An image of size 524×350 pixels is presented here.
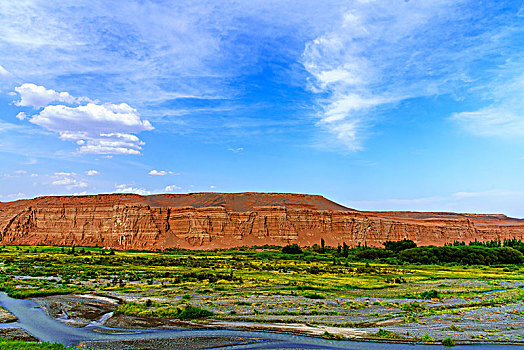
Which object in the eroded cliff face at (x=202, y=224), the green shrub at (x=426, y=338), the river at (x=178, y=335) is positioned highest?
the eroded cliff face at (x=202, y=224)

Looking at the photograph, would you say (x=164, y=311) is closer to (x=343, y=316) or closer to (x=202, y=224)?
(x=343, y=316)

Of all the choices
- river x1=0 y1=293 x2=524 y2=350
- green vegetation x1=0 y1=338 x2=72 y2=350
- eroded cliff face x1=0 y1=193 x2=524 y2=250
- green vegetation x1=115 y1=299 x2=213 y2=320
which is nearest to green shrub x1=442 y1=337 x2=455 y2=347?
river x1=0 y1=293 x2=524 y2=350

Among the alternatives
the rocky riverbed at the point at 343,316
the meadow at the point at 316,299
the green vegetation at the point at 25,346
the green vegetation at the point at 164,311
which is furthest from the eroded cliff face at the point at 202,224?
the green vegetation at the point at 25,346

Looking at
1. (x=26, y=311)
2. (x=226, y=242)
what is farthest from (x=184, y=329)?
(x=226, y=242)

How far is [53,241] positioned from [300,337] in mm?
125337

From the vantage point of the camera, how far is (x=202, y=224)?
379 ft

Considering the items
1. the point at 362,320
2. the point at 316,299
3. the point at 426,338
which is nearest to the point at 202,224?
the point at 316,299

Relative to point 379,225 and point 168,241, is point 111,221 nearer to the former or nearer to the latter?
point 168,241

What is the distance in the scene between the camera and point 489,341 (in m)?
17.4

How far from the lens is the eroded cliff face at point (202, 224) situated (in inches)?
4547

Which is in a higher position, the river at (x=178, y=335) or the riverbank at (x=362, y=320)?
the riverbank at (x=362, y=320)

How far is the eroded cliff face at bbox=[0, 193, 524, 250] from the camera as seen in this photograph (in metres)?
116

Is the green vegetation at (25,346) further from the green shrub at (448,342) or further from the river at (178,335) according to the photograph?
the green shrub at (448,342)

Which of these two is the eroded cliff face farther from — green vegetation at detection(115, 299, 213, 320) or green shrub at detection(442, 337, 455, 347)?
green shrub at detection(442, 337, 455, 347)
